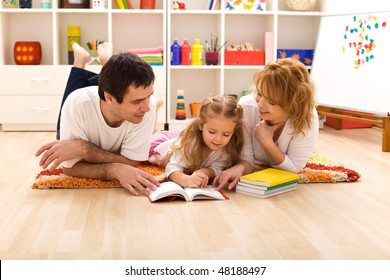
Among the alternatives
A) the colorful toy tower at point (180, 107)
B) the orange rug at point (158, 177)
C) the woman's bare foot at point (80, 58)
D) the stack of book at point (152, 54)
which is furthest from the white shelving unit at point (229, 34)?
the orange rug at point (158, 177)

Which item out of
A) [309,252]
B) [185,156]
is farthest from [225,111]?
[309,252]

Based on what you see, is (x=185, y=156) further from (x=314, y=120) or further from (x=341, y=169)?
(x=341, y=169)

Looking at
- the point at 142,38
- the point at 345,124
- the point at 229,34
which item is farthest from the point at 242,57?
the point at 345,124

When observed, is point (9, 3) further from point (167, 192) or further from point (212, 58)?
point (167, 192)

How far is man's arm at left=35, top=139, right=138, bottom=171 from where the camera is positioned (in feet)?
8.14

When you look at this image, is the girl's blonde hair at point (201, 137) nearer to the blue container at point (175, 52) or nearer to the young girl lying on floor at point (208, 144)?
the young girl lying on floor at point (208, 144)

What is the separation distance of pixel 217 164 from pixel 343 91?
1.86m

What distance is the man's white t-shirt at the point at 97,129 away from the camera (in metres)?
2.55

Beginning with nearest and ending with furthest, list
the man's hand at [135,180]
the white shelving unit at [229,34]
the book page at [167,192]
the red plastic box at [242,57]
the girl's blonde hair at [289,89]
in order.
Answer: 1. the book page at [167,192]
2. the man's hand at [135,180]
3. the girl's blonde hair at [289,89]
4. the red plastic box at [242,57]
5. the white shelving unit at [229,34]

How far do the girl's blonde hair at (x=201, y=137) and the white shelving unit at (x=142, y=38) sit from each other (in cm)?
187

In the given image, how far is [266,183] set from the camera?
245 centimetres

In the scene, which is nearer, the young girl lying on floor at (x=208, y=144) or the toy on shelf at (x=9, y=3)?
the young girl lying on floor at (x=208, y=144)

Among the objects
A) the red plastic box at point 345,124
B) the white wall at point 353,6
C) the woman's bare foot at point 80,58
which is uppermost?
the white wall at point 353,6

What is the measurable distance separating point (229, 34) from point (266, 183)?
2627 millimetres
